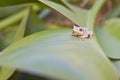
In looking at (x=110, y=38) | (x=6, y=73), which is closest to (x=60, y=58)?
(x=6, y=73)

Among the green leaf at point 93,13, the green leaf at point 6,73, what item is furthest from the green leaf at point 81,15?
the green leaf at point 6,73

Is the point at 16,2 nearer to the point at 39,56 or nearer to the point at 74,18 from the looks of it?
the point at 74,18

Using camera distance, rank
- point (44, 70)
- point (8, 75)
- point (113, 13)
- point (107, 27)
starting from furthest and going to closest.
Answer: point (113, 13) < point (107, 27) < point (8, 75) < point (44, 70)

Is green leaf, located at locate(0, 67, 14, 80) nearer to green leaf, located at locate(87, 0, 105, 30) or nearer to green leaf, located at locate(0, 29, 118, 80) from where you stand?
green leaf, located at locate(0, 29, 118, 80)

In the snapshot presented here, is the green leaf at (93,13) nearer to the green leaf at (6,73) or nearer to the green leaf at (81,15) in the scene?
the green leaf at (81,15)

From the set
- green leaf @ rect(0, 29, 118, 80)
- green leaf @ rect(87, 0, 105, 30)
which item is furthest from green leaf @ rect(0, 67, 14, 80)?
green leaf @ rect(87, 0, 105, 30)

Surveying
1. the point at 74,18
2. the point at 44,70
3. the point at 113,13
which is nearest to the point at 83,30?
the point at 74,18
